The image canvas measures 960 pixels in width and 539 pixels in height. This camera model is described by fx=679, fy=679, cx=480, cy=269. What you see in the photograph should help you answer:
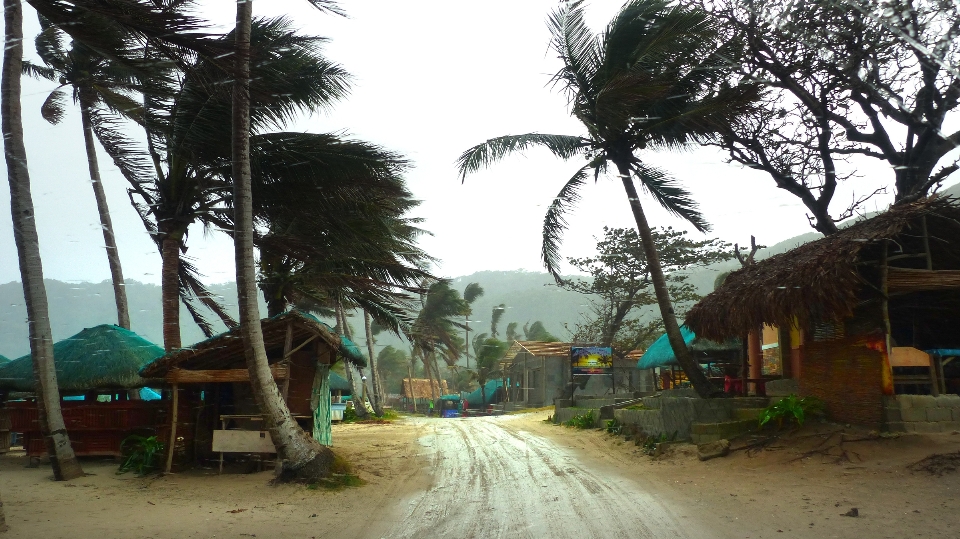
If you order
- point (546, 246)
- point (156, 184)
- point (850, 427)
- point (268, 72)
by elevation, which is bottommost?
point (850, 427)

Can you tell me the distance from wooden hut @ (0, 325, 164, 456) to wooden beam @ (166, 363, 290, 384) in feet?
4.98

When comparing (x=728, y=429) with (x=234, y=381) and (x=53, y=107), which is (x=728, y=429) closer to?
(x=234, y=381)

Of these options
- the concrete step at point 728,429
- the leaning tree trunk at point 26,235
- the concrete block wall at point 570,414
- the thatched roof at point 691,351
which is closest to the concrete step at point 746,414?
the concrete step at point 728,429

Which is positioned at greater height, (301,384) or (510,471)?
(301,384)

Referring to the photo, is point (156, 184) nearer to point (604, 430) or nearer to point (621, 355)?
point (604, 430)

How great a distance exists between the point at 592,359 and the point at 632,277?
27.3ft

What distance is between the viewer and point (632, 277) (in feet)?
98.6

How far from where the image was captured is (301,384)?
474 inches

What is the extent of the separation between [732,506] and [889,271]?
4567 mm

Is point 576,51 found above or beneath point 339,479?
above

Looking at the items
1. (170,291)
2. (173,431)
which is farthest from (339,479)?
(170,291)

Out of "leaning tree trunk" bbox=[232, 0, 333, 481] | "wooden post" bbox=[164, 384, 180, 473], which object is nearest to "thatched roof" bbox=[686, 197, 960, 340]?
"leaning tree trunk" bbox=[232, 0, 333, 481]

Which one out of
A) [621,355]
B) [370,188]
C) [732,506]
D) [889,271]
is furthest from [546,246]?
[621,355]

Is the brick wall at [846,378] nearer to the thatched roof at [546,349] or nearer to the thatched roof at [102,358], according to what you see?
the thatched roof at [102,358]
